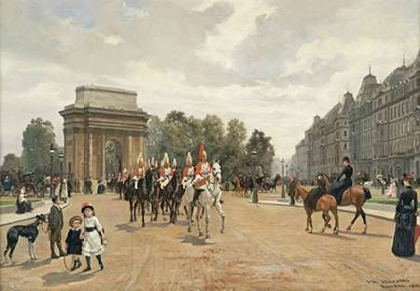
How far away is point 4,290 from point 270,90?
25.8ft

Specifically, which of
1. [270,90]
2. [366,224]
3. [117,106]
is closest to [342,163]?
[366,224]

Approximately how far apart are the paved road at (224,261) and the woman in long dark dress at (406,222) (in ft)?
0.94

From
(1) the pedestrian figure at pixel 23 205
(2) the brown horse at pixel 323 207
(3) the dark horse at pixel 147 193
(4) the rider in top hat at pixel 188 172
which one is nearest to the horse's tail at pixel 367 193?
(2) the brown horse at pixel 323 207

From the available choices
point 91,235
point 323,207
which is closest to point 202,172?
point 323,207

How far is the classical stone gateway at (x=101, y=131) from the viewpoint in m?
10.4

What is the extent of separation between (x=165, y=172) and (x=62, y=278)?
16.3 ft

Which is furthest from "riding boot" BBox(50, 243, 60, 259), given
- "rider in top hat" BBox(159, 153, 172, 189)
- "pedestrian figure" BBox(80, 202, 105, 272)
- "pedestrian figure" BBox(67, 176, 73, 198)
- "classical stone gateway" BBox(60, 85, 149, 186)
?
"rider in top hat" BBox(159, 153, 172, 189)

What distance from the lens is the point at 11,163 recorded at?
10469 mm

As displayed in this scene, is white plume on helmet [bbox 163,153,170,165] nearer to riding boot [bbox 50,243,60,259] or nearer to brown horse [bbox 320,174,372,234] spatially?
riding boot [bbox 50,243,60,259]

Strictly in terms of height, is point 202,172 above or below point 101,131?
below

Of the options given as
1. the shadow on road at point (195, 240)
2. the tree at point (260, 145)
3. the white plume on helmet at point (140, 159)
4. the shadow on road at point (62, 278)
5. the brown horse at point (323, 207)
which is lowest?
the shadow on road at point (62, 278)

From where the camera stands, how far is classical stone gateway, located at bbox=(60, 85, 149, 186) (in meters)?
10.4

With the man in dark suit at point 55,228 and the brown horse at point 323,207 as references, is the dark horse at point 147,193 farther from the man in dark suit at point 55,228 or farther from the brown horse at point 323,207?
the brown horse at point 323,207

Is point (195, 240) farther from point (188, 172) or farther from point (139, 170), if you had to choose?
point (139, 170)
